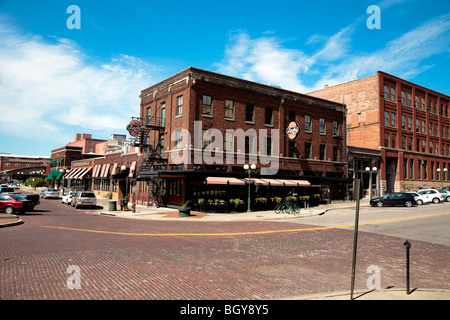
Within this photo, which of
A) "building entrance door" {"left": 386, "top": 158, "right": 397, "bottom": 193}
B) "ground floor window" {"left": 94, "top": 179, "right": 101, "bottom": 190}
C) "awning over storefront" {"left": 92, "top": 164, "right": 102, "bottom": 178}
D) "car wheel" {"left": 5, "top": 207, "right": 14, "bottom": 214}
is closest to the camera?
"car wheel" {"left": 5, "top": 207, "right": 14, "bottom": 214}

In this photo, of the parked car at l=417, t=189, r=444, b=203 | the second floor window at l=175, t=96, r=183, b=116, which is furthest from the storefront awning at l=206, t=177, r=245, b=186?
the parked car at l=417, t=189, r=444, b=203

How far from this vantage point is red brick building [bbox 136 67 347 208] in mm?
29234

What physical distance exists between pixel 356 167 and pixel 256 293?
135ft

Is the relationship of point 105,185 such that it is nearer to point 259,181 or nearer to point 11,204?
point 11,204

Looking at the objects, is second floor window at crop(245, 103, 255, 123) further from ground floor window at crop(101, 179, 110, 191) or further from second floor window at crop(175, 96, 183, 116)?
ground floor window at crop(101, 179, 110, 191)

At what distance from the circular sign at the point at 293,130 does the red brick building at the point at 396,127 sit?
13.8 meters

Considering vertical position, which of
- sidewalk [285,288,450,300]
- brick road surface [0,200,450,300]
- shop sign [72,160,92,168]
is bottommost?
brick road surface [0,200,450,300]

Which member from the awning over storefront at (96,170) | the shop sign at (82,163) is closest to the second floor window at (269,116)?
the awning over storefront at (96,170)

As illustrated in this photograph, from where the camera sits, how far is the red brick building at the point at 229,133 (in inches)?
1151

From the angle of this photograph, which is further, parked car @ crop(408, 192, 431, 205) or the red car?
parked car @ crop(408, 192, 431, 205)

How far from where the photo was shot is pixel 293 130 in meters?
33.6

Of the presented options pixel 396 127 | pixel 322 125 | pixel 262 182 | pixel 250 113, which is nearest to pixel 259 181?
pixel 262 182

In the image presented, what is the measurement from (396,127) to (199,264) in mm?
49627
